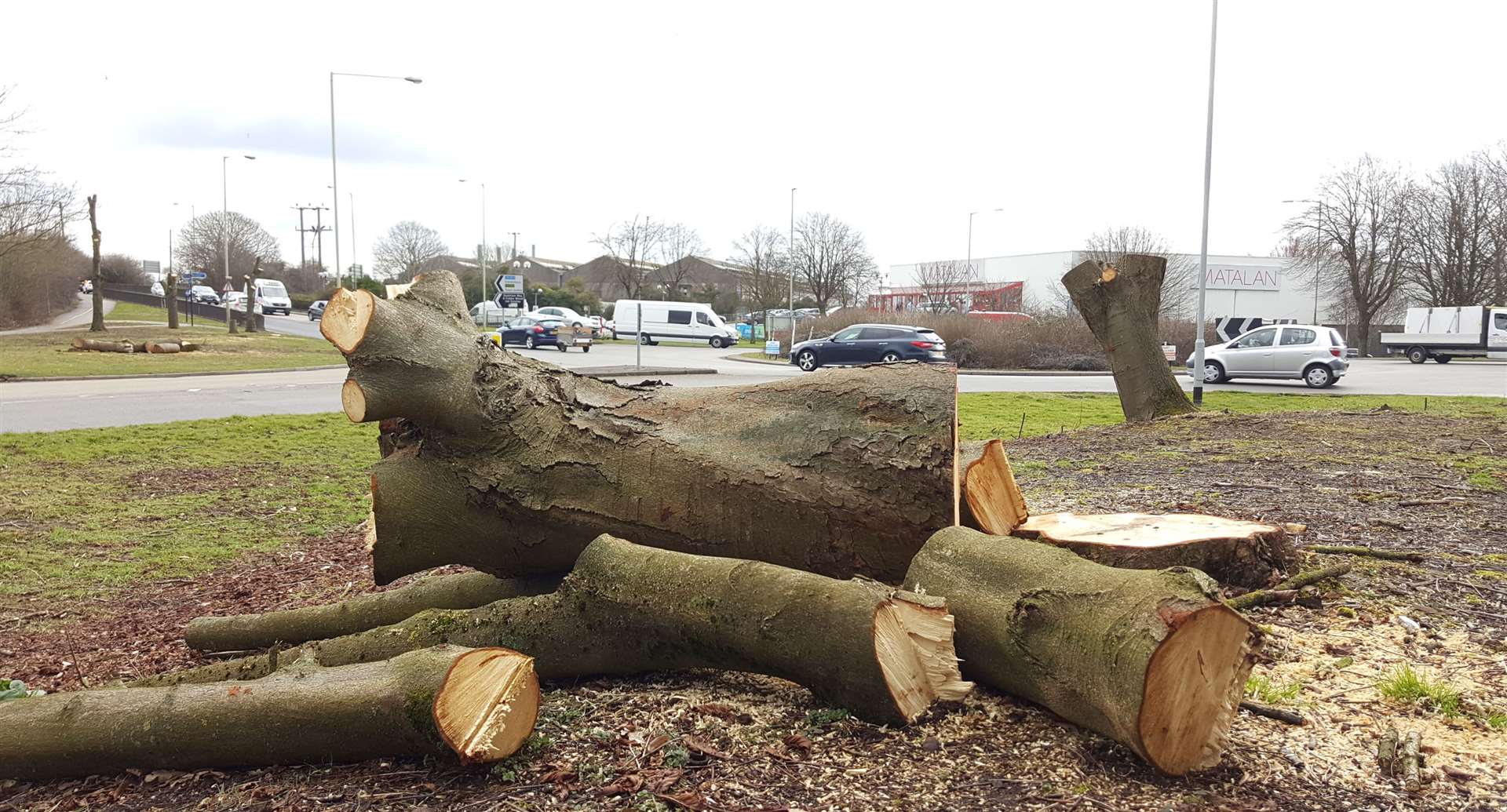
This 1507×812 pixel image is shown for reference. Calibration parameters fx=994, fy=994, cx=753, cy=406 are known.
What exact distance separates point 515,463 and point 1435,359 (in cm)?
4385

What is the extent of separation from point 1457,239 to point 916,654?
60662 millimetres

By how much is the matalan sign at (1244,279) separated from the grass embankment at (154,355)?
5188cm

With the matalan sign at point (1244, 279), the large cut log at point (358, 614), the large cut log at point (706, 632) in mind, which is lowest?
the large cut log at point (358, 614)

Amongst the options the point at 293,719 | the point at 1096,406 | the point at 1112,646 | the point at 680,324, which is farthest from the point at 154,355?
the point at 1112,646

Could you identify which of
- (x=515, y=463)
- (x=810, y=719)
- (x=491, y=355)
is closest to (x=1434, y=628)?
(x=810, y=719)

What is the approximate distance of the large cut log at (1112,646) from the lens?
102 inches

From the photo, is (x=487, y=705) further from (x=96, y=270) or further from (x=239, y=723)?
(x=96, y=270)

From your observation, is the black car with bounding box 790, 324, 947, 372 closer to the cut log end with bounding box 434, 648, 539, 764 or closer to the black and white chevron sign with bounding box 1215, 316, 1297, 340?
the black and white chevron sign with bounding box 1215, 316, 1297, 340

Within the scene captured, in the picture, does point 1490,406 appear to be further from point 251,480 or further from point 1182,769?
point 251,480

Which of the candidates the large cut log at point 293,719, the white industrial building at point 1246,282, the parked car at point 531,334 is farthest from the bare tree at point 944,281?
the large cut log at point 293,719

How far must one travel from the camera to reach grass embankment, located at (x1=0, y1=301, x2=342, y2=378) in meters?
22.8

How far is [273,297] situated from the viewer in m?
63.7

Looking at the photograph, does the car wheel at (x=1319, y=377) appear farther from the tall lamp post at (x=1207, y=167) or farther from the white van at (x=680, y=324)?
the white van at (x=680, y=324)

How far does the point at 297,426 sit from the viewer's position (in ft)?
42.7
